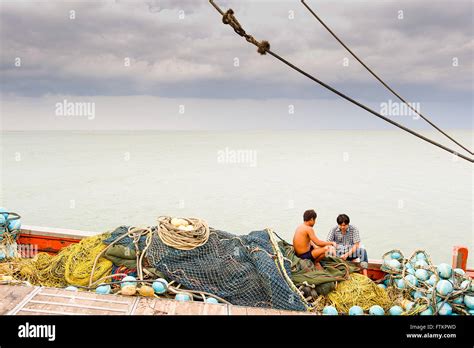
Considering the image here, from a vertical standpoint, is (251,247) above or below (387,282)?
above

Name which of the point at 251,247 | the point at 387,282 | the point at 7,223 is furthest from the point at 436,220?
the point at 7,223

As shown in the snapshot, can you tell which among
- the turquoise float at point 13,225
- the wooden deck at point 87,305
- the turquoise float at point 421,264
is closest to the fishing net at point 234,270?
the wooden deck at point 87,305

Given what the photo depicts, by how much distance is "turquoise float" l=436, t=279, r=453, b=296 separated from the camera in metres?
5.60

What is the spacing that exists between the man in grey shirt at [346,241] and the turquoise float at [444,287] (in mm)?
1415

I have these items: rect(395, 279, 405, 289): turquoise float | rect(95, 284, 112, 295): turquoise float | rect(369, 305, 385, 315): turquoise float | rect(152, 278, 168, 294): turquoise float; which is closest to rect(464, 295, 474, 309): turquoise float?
rect(395, 279, 405, 289): turquoise float

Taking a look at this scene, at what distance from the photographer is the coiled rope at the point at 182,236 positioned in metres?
6.02

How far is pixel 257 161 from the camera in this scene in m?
42.5

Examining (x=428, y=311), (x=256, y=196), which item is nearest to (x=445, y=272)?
(x=428, y=311)

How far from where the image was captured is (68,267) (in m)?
6.13
